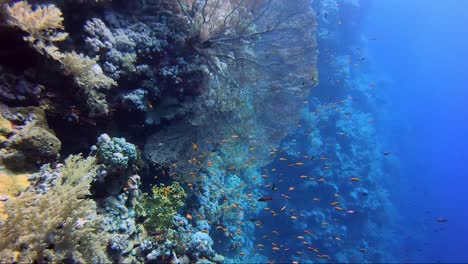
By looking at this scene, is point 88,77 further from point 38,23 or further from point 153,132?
point 153,132

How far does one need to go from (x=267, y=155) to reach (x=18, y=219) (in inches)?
290

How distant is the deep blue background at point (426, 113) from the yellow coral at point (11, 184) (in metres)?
32.7

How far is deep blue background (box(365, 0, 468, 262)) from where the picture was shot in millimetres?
35031

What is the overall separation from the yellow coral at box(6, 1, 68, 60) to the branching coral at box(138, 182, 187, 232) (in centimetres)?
287

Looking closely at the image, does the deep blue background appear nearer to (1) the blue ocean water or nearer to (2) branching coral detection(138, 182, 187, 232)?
(1) the blue ocean water

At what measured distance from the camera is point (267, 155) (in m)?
9.07

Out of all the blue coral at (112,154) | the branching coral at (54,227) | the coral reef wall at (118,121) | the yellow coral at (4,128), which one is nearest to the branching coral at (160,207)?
the coral reef wall at (118,121)

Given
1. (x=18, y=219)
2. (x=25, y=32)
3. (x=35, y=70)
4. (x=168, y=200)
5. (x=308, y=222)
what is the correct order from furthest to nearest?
(x=308, y=222)
(x=168, y=200)
(x=35, y=70)
(x=25, y=32)
(x=18, y=219)

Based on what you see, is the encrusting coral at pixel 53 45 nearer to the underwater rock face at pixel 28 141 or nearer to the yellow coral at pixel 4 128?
the underwater rock face at pixel 28 141

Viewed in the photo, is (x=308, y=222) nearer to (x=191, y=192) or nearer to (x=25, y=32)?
(x=191, y=192)

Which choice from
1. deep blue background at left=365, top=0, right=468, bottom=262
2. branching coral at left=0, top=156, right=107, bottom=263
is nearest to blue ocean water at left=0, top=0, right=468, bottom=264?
branching coral at left=0, top=156, right=107, bottom=263

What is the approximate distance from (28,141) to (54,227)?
1.08m

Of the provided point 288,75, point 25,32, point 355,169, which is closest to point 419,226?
point 355,169

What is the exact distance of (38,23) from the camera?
3.10 metres
